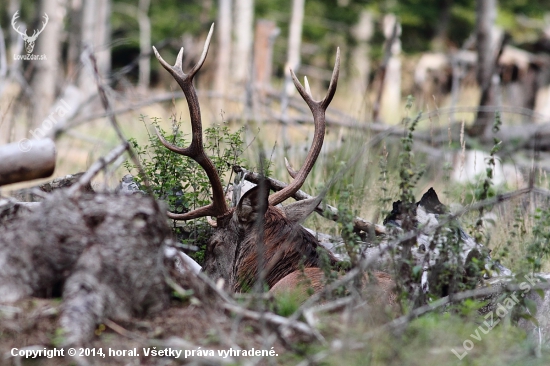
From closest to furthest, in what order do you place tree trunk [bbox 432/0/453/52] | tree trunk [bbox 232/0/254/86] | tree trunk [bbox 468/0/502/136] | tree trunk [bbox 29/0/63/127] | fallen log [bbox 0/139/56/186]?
fallen log [bbox 0/139/56/186] < tree trunk [bbox 468/0/502/136] < tree trunk [bbox 29/0/63/127] < tree trunk [bbox 232/0/254/86] < tree trunk [bbox 432/0/453/52]

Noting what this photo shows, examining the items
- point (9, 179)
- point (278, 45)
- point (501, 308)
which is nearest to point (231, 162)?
point (9, 179)

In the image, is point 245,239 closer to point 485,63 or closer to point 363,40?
point 485,63

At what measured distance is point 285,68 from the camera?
11.8 m

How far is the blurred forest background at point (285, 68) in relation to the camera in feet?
29.5

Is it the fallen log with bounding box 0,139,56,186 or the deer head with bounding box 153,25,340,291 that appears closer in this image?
the fallen log with bounding box 0,139,56,186

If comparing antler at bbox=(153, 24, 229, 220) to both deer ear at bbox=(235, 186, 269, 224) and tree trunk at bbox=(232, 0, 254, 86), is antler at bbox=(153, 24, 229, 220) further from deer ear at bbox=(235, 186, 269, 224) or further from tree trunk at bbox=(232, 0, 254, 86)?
tree trunk at bbox=(232, 0, 254, 86)

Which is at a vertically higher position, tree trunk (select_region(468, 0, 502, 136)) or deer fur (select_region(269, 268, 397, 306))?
tree trunk (select_region(468, 0, 502, 136))

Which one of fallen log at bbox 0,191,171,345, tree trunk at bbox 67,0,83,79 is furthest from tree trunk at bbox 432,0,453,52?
fallen log at bbox 0,191,171,345

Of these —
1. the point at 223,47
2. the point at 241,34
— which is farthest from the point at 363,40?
the point at 223,47

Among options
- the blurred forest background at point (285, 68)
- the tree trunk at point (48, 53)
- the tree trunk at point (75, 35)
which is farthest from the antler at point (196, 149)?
the tree trunk at point (75, 35)

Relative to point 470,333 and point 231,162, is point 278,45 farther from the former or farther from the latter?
point 470,333

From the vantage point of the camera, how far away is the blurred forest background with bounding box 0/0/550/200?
8984mm

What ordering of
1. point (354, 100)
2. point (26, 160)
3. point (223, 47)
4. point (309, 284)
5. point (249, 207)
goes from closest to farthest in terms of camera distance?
point (26, 160) → point (309, 284) → point (249, 207) → point (354, 100) → point (223, 47)

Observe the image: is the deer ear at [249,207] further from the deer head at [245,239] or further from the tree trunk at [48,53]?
the tree trunk at [48,53]
